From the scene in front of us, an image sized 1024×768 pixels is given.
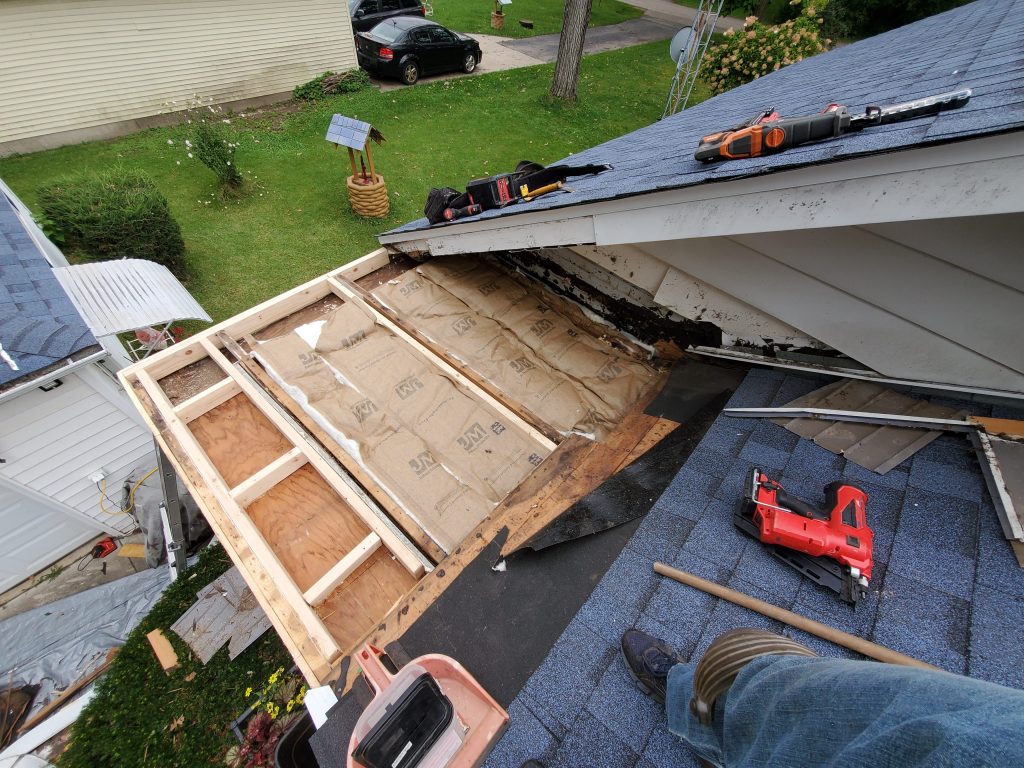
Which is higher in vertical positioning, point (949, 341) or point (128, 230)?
point (949, 341)

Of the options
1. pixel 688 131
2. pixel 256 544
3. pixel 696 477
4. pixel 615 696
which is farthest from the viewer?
pixel 688 131

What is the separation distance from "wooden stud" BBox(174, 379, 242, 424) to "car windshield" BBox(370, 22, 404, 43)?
42.4 feet

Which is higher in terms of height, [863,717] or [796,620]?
[863,717]

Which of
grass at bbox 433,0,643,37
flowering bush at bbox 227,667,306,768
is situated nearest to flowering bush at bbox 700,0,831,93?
grass at bbox 433,0,643,37

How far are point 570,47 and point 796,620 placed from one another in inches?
544

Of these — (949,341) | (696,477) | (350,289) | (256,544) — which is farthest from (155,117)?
(949,341)

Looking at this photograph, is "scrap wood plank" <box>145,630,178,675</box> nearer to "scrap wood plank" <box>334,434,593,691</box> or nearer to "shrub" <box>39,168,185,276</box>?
"scrap wood plank" <box>334,434,593,691</box>

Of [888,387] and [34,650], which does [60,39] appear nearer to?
[34,650]

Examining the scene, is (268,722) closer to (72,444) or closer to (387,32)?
(72,444)

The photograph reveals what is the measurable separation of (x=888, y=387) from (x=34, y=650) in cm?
768

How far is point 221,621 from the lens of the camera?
4098 mm

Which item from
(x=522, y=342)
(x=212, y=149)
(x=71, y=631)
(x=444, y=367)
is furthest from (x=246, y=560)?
(x=212, y=149)

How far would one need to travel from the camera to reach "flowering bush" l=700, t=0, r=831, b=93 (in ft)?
28.9

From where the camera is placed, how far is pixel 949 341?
2.24 meters
